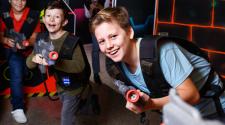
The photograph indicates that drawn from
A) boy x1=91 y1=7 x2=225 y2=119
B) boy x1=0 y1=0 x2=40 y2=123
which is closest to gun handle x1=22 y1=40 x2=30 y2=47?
boy x1=0 y1=0 x2=40 y2=123

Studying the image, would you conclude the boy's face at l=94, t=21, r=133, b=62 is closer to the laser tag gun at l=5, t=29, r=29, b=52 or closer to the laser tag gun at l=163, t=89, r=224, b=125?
the laser tag gun at l=163, t=89, r=224, b=125

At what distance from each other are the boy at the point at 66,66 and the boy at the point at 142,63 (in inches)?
20.8

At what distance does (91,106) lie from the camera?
2.14 metres

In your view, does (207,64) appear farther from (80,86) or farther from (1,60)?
(1,60)

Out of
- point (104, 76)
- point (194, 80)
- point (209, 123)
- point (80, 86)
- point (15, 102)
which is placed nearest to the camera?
point (209, 123)

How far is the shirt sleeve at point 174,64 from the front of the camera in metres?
0.95

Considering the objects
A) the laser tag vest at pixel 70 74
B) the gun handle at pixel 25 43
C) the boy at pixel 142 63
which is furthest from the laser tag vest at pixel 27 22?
the boy at pixel 142 63

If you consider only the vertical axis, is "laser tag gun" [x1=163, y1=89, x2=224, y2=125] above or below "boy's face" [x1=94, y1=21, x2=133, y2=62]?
above

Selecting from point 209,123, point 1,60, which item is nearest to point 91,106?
point 1,60

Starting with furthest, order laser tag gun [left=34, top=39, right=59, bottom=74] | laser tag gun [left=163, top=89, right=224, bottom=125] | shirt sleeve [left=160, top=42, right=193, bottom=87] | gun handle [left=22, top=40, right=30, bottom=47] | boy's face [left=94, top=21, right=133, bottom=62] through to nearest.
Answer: gun handle [left=22, top=40, right=30, bottom=47]
laser tag gun [left=34, top=39, right=59, bottom=74]
boy's face [left=94, top=21, right=133, bottom=62]
shirt sleeve [left=160, top=42, right=193, bottom=87]
laser tag gun [left=163, top=89, right=224, bottom=125]

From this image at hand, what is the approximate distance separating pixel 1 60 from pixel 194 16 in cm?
149

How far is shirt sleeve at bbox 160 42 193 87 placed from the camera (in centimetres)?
95

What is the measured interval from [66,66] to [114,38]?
0.63m

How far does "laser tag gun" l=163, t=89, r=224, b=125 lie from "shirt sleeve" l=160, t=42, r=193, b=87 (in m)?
0.57
